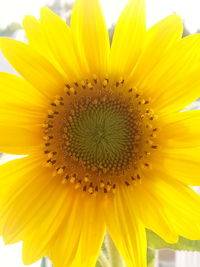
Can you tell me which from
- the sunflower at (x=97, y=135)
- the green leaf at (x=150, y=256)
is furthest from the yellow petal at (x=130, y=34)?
the green leaf at (x=150, y=256)

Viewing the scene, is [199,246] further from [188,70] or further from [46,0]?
[46,0]

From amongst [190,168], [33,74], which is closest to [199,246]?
[190,168]

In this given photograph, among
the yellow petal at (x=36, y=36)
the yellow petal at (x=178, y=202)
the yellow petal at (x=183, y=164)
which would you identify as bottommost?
the yellow petal at (x=178, y=202)

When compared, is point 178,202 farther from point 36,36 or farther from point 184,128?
point 36,36

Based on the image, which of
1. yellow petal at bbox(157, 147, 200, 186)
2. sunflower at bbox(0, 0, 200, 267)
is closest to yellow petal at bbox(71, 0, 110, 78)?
sunflower at bbox(0, 0, 200, 267)

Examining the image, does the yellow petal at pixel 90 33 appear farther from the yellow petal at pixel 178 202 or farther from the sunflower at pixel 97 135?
the yellow petal at pixel 178 202
